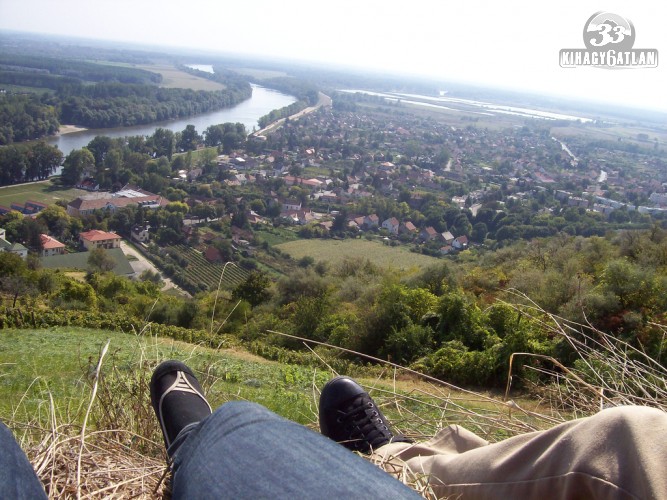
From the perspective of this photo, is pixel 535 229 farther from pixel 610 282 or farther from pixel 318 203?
pixel 610 282

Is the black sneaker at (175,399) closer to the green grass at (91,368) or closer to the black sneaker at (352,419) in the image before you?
the black sneaker at (352,419)

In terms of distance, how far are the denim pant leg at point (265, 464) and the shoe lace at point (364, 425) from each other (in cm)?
63

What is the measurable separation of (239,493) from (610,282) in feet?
25.4

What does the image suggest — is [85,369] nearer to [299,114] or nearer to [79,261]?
[79,261]

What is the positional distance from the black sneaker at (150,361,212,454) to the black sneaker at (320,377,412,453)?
41 cm

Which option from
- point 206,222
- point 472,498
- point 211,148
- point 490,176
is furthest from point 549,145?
point 472,498

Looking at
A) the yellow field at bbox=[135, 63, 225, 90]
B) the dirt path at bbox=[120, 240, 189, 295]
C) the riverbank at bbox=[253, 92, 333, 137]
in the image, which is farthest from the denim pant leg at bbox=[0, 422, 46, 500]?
the yellow field at bbox=[135, 63, 225, 90]

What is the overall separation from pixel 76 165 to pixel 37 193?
259 cm

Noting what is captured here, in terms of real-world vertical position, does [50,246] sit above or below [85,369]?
below

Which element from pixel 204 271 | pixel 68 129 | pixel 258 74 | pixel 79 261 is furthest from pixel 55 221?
pixel 258 74

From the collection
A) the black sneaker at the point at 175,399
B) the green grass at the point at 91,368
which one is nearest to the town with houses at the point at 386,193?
the green grass at the point at 91,368

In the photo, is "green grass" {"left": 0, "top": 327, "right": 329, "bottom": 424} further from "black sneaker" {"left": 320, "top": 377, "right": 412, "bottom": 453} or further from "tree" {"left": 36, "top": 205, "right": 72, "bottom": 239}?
"tree" {"left": 36, "top": 205, "right": 72, "bottom": 239}

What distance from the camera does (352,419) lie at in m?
1.69

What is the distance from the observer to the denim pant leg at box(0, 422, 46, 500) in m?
0.86
